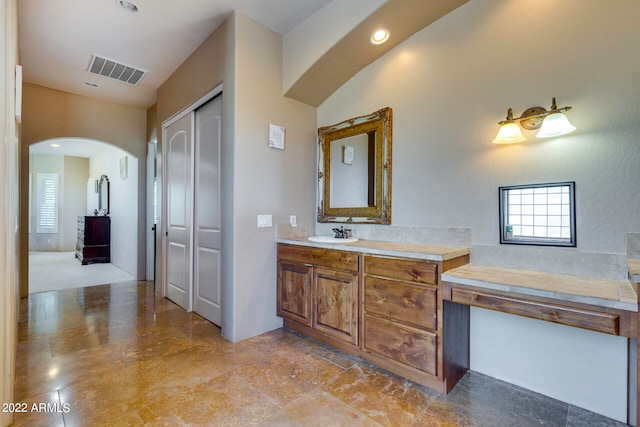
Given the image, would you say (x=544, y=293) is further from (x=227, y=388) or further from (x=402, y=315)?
(x=227, y=388)

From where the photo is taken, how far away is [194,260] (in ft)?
11.3

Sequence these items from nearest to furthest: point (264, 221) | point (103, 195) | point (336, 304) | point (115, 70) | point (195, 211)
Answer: point (336, 304)
point (264, 221)
point (195, 211)
point (115, 70)
point (103, 195)

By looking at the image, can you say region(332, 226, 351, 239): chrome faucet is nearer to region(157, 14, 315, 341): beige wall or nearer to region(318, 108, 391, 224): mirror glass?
region(318, 108, 391, 224): mirror glass

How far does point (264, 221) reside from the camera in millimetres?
2816

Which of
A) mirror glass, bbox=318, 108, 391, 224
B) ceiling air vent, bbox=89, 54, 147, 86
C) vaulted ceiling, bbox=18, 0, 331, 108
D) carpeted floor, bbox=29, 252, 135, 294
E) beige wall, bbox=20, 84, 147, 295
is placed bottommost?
carpeted floor, bbox=29, 252, 135, 294

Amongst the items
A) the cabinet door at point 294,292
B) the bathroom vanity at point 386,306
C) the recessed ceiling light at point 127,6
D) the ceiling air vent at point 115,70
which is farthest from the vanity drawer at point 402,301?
the ceiling air vent at point 115,70

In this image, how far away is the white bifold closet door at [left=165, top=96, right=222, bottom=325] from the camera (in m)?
3.09

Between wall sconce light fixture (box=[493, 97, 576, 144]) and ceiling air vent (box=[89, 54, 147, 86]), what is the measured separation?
394 cm

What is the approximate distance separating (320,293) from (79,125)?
4423 mm

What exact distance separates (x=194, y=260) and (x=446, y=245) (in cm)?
268

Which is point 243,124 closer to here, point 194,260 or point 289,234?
point 289,234

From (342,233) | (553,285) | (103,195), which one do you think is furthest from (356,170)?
(103,195)

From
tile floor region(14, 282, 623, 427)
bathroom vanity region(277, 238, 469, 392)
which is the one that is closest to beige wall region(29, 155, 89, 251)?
tile floor region(14, 282, 623, 427)

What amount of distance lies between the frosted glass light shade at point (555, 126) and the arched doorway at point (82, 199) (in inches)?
218
